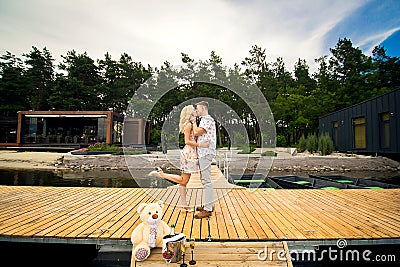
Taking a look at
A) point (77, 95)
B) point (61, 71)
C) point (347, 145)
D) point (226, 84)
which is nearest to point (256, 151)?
point (347, 145)

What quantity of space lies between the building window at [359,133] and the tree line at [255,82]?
29.5 ft

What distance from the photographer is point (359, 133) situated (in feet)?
55.7

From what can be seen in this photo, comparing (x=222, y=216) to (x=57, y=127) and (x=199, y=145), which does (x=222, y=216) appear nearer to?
(x=199, y=145)

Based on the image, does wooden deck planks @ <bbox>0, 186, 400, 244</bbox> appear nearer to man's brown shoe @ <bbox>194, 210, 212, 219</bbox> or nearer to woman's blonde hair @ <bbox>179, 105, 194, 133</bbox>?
man's brown shoe @ <bbox>194, 210, 212, 219</bbox>

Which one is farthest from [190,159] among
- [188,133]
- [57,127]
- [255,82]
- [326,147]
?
[57,127]

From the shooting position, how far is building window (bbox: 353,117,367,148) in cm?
1642

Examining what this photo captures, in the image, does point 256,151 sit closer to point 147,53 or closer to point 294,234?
point 147,53

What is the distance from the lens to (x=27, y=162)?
16.3 m

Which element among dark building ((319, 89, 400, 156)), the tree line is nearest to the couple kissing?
dark building ((319, 89, 400, 156))

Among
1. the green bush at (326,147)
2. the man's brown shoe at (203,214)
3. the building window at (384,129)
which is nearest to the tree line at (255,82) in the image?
the green bush at (326,147)

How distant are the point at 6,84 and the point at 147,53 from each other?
34.5 metres

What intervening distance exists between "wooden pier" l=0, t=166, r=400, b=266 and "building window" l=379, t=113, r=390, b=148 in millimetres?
10812

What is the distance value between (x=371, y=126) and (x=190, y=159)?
15739 millimetres

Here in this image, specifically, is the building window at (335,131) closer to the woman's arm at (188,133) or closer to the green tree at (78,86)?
the woman's arm at (188,133)
